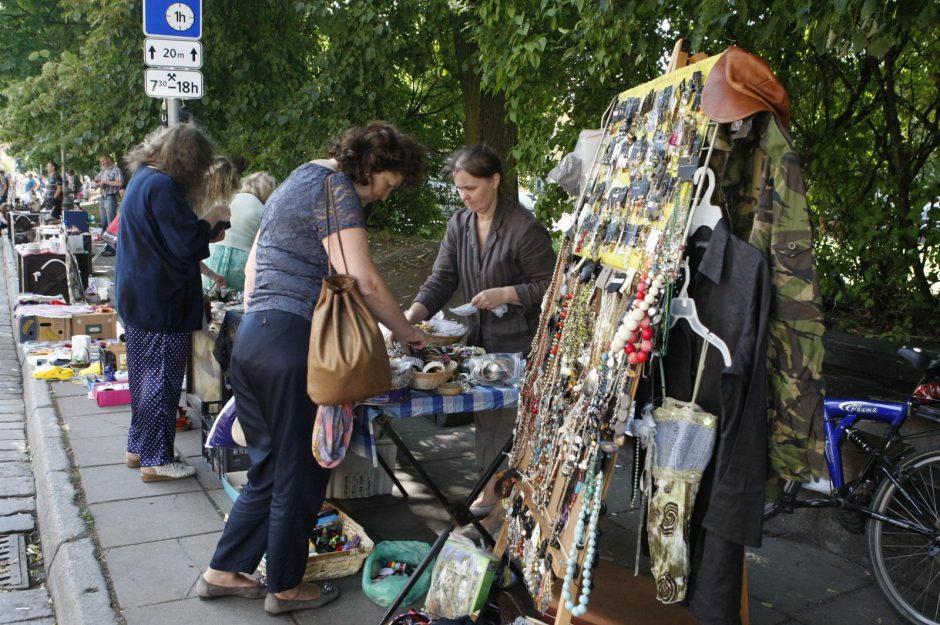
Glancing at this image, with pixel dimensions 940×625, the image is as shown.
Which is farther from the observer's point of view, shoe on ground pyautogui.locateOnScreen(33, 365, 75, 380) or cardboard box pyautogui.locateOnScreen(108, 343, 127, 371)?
shoe on ground pyautogui.locateOnScreen(33, 365, 75, 380)

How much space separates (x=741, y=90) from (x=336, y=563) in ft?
7.97

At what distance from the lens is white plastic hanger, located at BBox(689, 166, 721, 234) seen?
7.63 ft

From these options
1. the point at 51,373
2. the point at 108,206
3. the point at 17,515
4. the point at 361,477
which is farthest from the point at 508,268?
the point at 108,206

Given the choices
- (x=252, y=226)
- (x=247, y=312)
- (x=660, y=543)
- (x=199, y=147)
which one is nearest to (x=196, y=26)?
(x=252, y=226)

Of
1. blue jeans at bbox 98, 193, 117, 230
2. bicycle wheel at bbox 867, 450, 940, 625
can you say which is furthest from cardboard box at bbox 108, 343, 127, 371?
blue jeans at bbox 98, 193, 117, 230

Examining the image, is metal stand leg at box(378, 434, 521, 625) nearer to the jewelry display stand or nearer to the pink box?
the jewelry display stand

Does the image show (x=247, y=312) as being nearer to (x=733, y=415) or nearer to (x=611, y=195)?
(x=611, y=195)

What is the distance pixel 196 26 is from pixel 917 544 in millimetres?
5412

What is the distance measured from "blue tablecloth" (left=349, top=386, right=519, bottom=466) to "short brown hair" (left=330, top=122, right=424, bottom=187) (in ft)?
2.82

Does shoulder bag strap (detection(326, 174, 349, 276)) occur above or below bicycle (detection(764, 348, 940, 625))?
above

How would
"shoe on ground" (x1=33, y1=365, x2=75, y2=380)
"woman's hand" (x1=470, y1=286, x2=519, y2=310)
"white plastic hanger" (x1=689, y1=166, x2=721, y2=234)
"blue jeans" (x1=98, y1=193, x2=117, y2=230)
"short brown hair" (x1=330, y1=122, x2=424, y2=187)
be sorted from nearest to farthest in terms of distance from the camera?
"white plastic hanger" (x1=689, y1=166, x2=721, y2=234) → "short brown hair" (x1=330, y1=122, x2=424, y2=187) → "woman's hand" (x1=470, y1=286, x2=519, y2=310) → "shoe on ground" (x1=33, y1=365, x2=75, y2=380) → "blue jeans" (x1=98, y1=193, x2=117, y2=230)

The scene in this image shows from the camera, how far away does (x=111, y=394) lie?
595 centimetres

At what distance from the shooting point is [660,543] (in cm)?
244

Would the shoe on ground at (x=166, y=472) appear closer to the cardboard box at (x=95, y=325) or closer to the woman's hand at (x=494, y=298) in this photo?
the woman's hand at (x=494, y=298)
